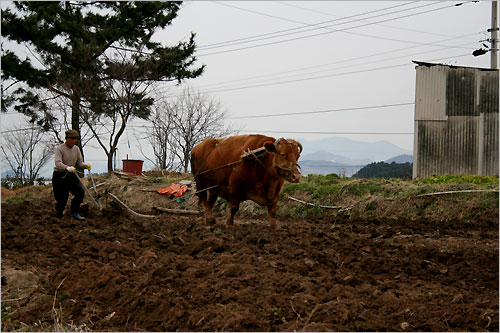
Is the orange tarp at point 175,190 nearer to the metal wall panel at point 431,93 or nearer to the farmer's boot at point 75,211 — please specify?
the farmer's boot at point 75,211

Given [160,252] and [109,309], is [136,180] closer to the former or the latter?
[160,252]

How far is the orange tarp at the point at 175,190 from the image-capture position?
54.7ft

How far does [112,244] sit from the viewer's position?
26.4ft

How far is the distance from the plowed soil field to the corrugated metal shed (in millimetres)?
10486

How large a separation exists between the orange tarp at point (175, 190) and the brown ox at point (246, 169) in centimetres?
465

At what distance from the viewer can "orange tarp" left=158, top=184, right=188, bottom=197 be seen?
1667cm

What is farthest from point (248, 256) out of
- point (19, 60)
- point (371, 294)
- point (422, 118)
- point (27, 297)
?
point (19, 60)

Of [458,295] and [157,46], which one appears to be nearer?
[458,295]

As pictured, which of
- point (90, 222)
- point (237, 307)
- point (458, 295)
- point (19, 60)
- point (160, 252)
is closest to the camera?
point (237, 307)

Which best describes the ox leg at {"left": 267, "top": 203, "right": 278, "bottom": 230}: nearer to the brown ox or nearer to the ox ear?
the brown ox

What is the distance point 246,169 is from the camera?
10.4 meters

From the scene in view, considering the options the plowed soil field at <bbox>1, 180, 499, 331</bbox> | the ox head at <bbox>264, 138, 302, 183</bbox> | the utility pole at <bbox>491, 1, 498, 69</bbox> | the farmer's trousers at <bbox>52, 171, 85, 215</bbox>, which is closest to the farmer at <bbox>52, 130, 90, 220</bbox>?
the farmer's trousers at <bbox>52, 171, 85, 215</bbox>

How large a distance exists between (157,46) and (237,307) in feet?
73.9

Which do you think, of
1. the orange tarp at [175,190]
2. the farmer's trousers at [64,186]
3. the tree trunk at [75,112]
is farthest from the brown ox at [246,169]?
the tree trunk at [75,112]
